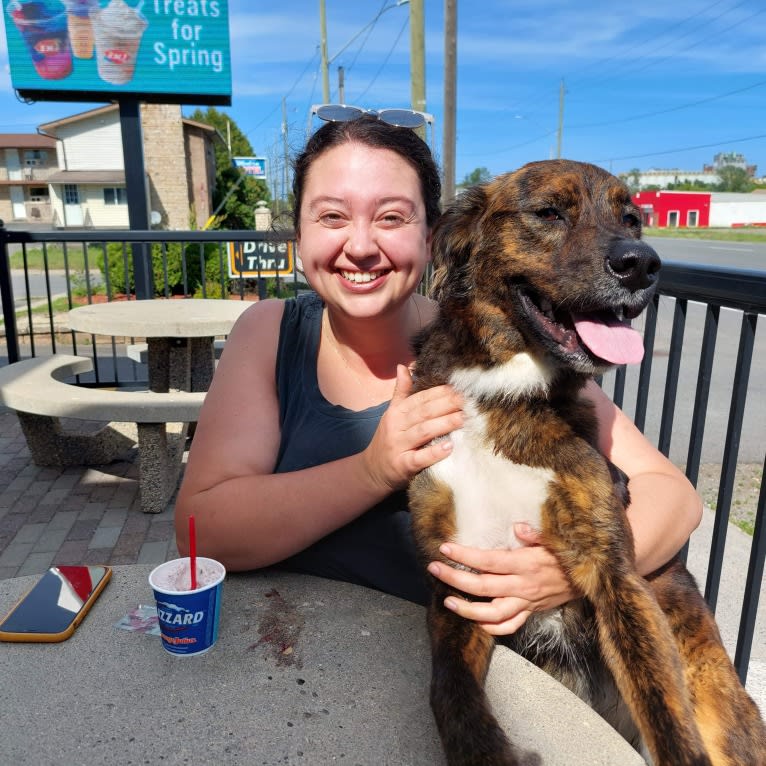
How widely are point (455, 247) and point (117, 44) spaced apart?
8.01 m

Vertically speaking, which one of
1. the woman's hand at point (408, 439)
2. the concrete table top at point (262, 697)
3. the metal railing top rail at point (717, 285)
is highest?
the metal railing top rail at point (717, 285)

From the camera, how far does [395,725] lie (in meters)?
1.06

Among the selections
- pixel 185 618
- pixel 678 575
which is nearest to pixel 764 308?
pixel 678 575

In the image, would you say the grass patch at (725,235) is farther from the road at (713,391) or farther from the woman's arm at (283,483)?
the woman's arm at (283,483)

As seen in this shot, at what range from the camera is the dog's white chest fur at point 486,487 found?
155cm

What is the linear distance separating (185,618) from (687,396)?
6.63 metres

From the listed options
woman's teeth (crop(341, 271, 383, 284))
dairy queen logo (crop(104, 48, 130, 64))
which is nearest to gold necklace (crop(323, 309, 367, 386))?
woman's teeth (crop(341, 271, 383, 284))

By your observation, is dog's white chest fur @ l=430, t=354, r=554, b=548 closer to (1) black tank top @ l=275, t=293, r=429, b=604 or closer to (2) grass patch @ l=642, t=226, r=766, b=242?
(1) black tank top @ l=275, t=293, r=429, b=604

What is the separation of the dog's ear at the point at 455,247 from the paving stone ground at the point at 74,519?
2362mm

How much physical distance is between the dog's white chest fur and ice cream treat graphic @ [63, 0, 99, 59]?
27.8 ft

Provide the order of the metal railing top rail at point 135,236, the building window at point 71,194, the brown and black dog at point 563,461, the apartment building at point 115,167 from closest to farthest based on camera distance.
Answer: the brown and black dog at point 563,461 < the metal railing top rail at point 135,236 < the apartment building at point 115,167 < the building window at point 71,194

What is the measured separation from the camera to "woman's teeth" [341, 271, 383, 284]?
1.80m

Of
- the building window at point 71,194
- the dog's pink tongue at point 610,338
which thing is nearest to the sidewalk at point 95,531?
the dog's pink tongue at point 610,338

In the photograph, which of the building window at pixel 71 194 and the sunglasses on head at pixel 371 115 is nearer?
the sunglasses on head at pixel 371 115
